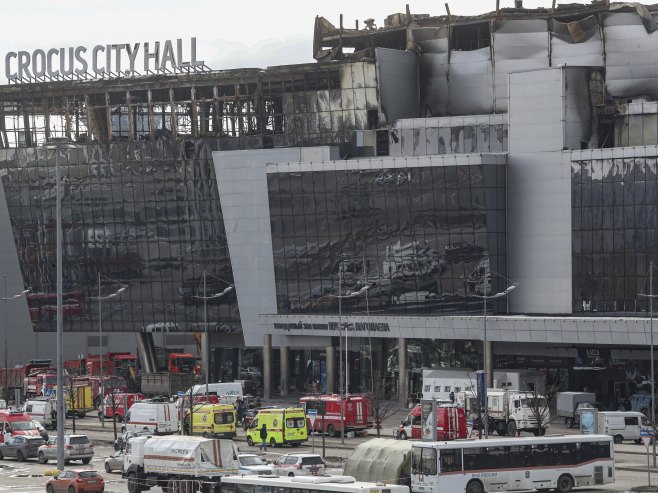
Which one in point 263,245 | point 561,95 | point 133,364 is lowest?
point 133,364

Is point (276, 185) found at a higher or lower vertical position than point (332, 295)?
higher

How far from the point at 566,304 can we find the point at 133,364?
50935mm

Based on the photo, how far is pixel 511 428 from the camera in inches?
4013

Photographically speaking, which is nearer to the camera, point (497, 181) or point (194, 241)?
point (497, 181)

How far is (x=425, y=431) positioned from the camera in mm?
79875

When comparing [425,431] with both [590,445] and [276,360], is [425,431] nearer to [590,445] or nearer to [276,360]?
[590,445]

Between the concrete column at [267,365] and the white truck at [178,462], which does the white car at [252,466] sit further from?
the concrete column at [267,365]

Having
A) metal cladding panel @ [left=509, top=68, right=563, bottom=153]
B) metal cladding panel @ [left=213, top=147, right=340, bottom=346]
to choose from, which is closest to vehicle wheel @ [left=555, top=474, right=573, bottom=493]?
metal cladding panel @ [left=509, top=68, right=563, bottom=153]

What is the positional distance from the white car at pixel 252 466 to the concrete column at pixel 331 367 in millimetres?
63426

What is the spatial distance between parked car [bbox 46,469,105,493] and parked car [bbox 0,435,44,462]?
812 inches

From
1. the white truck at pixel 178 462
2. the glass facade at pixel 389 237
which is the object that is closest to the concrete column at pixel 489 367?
the glass facade at pixel 389 237

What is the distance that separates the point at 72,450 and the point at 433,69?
67.7 metres

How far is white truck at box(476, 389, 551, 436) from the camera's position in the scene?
102m

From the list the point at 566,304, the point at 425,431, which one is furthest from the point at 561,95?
the point at 425,431
